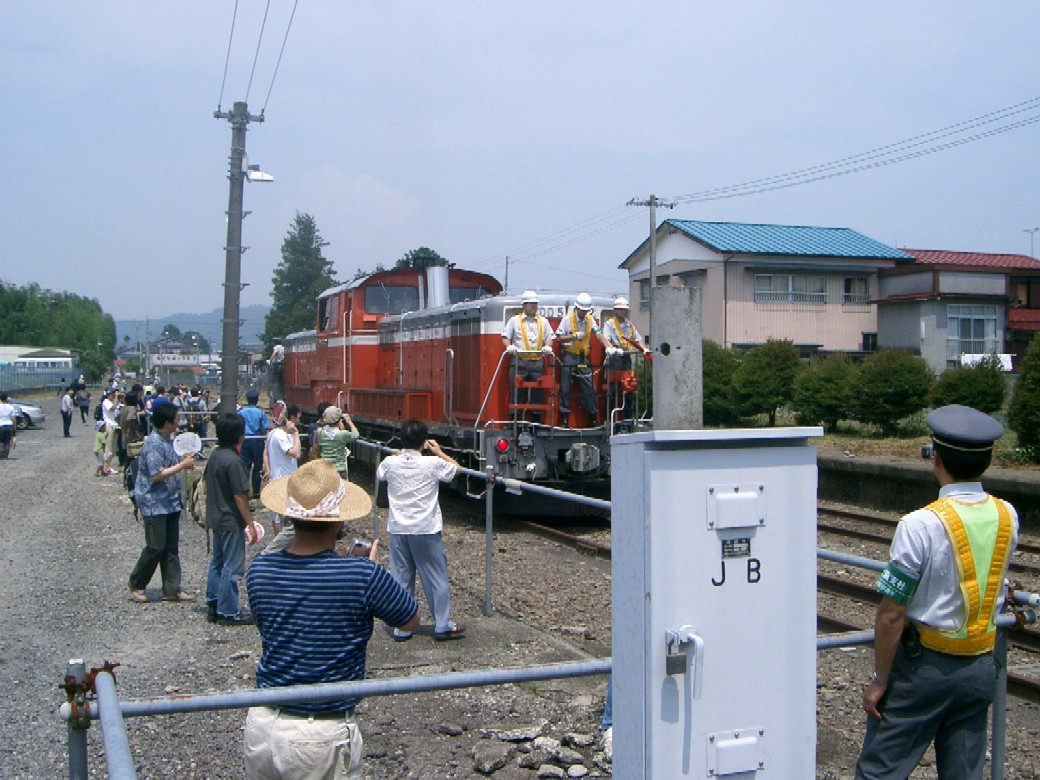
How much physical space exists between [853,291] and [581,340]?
32299 millimetres

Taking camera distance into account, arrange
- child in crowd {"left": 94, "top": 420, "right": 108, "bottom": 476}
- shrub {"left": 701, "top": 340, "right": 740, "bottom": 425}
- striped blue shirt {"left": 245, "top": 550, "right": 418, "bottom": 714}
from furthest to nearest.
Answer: shrub {"left": 701, "top": 340, "right": 740, "bottom": 425}
child in crowd {"left": 94, "top": 420, "right": 108, "bottom": 476}
striped blue shirt {"left": 245, "top": 550, "right": 418, "bottom": 714}

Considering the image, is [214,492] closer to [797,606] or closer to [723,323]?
[797,606]

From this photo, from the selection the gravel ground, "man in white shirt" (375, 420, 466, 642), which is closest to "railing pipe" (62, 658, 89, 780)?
the gravel ground

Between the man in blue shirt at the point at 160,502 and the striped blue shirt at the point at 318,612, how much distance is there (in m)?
5.69

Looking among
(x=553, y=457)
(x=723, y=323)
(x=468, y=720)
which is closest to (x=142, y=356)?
(x=723, y=323)

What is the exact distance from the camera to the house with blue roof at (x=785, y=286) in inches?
1626

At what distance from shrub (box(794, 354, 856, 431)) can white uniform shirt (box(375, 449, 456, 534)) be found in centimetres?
1633

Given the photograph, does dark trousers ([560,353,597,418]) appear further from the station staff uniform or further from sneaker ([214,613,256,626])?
sneaker ([214,613,256,626])

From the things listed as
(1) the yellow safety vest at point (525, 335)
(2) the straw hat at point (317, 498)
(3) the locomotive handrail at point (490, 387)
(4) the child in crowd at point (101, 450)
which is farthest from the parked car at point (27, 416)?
(2) the straw hat at point (317, 498)

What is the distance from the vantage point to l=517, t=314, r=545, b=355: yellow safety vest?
13.3 m

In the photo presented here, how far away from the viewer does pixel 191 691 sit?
6.27 metres

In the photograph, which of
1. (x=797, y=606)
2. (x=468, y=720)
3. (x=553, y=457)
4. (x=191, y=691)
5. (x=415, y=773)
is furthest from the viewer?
(x=553, y=457)

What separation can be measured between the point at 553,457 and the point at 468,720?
25.2 ft

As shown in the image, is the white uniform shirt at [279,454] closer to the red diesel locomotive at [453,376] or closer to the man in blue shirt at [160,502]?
the man in blue shirt at [160,502]
